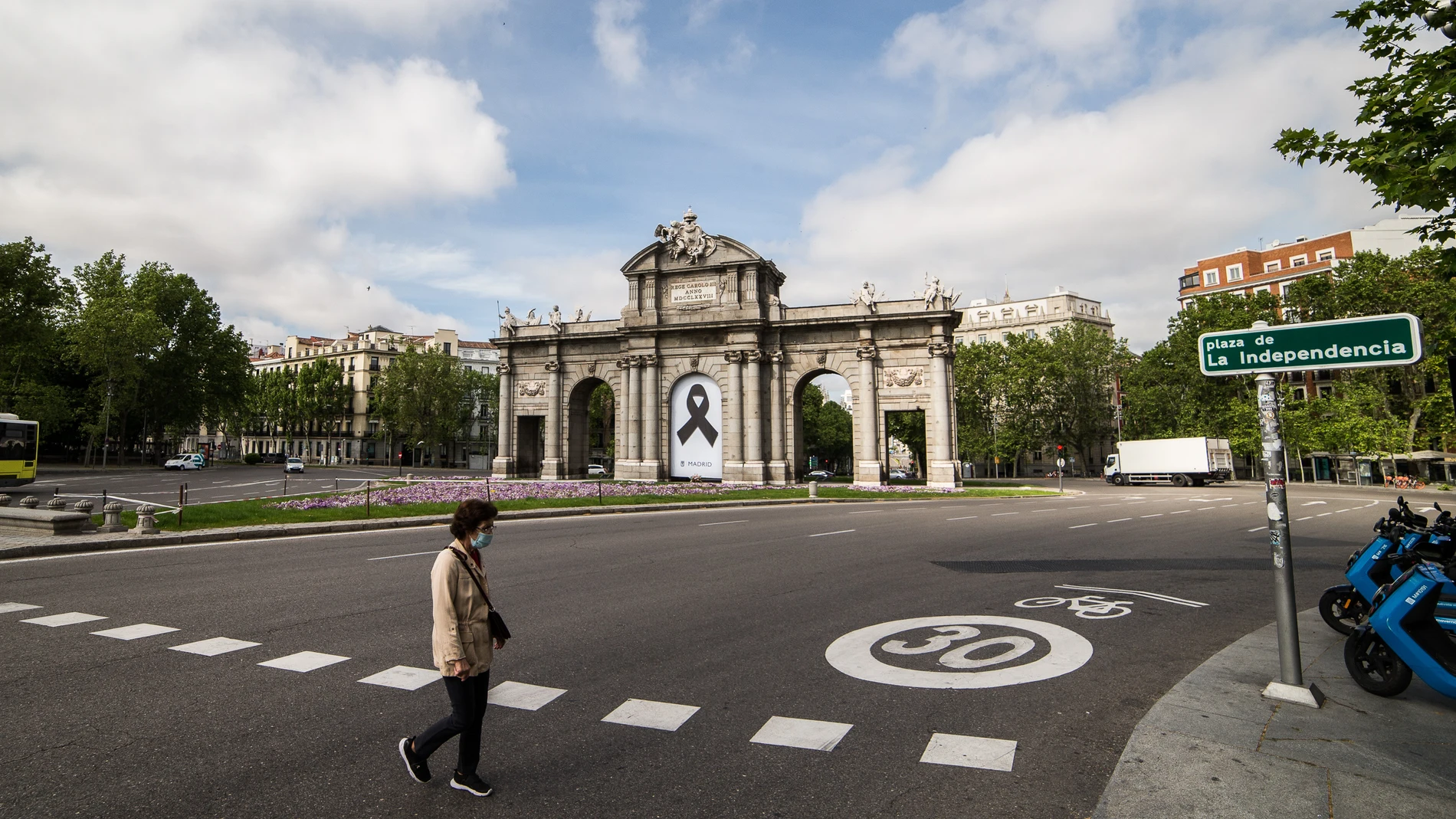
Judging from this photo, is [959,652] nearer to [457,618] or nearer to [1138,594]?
[1138,594]

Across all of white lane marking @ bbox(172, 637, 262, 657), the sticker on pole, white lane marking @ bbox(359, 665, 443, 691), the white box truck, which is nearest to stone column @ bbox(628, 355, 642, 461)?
white lane marking @ bbox(172, 637, 262, 657)

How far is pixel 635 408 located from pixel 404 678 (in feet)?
117

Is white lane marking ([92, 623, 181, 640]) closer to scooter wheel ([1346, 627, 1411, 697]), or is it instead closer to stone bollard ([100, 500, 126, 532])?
stone bollard ([100, 500, 126, 532])

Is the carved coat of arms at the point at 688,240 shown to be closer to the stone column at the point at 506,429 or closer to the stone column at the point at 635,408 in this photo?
the stone column at the point at 635,408

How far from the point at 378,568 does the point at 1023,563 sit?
10784 mm

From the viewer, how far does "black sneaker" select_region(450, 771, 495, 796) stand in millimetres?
4062

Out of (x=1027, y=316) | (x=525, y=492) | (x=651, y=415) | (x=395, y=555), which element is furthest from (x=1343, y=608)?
(x=1027, y=316)

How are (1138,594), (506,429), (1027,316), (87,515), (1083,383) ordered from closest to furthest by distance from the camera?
(1138,594), (87,515), (506,429), (1083,383), (1027,316)

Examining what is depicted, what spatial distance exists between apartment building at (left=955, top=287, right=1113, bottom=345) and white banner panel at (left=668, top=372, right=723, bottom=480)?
195 feet

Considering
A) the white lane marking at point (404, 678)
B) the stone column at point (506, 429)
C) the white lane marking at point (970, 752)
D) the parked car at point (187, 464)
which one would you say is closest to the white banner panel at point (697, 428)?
the stone column at point (506, 429)

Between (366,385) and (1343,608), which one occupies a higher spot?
(366,385)

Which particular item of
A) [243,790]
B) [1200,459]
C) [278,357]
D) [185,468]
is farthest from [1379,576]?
[278,357]

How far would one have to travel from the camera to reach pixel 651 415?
1623 inches

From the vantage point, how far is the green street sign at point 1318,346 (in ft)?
16.3
